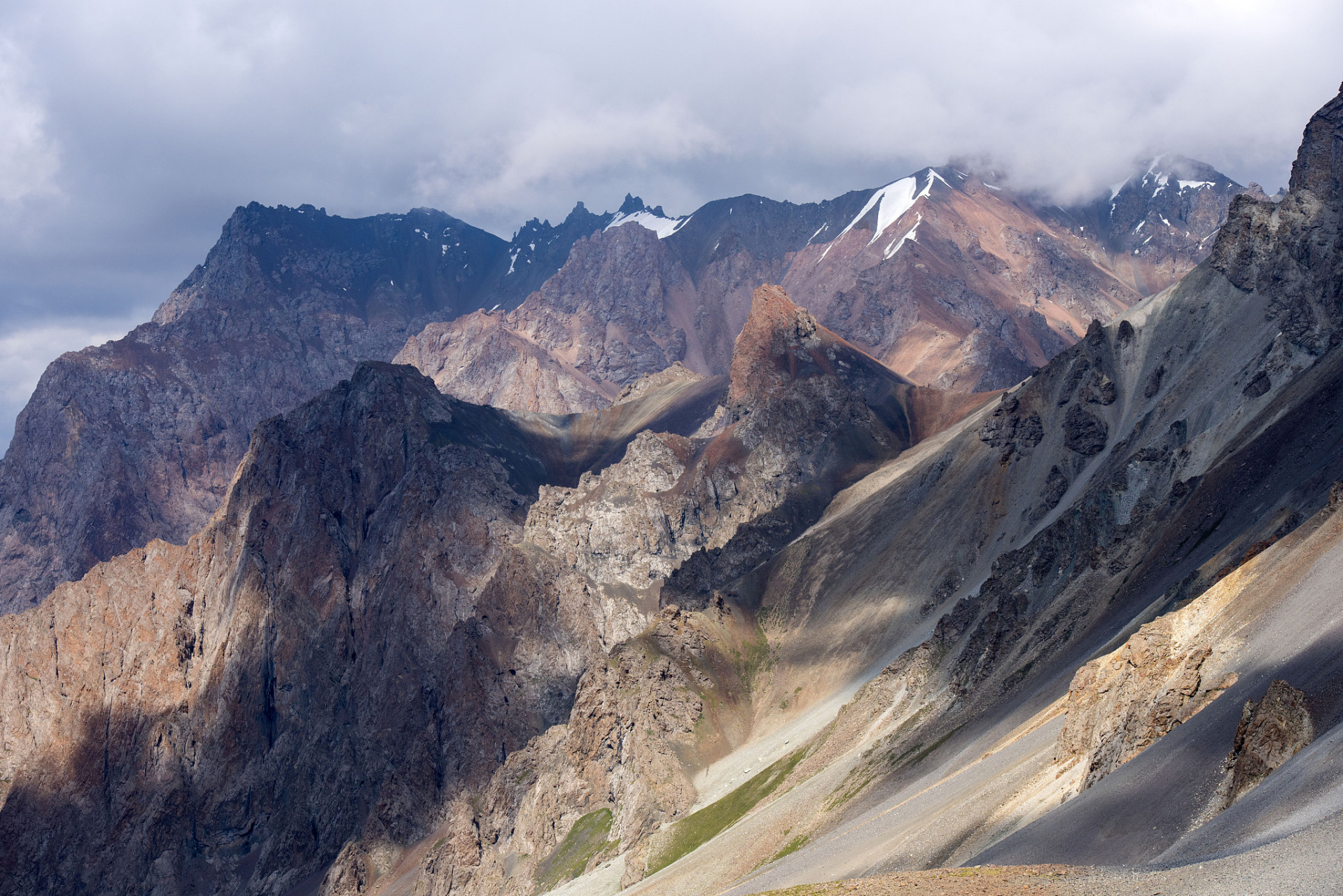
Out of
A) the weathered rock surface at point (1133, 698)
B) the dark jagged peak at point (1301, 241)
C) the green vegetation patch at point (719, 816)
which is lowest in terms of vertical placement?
the green vegetation patch at point (719, 816)

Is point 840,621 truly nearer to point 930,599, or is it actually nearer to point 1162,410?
point 930,599

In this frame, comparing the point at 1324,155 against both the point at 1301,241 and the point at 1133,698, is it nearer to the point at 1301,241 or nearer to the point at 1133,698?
the point at 1301,241

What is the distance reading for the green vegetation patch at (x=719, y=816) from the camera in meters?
125

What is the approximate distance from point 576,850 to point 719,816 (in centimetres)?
3935

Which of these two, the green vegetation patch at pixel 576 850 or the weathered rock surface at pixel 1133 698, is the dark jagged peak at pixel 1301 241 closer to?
the weathered rock surface at pixel 1133 698

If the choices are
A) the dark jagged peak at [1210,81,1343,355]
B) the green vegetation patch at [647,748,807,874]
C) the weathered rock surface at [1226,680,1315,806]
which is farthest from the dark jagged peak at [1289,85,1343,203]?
the weathered rock surface at [1226,680,1315,806]

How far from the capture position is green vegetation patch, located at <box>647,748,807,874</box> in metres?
125

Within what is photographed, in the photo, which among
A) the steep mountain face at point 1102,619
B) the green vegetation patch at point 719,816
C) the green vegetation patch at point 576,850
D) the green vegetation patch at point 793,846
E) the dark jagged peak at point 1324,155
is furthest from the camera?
the green vegetation patch at point 576,850

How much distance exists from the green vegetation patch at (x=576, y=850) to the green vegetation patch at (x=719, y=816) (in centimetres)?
2265

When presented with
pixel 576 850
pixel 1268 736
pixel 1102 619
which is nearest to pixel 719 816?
pixel 576 850

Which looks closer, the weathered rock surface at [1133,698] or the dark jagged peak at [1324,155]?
the weathered rock surface at [1133,698]

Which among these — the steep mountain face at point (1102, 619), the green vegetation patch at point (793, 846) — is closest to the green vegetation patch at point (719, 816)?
the steep mountain face at point (1102, 619)

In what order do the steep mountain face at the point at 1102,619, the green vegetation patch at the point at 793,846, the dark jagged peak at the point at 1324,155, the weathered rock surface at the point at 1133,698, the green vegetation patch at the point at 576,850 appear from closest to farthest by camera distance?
the steep mountain face at the point at 1102,619 < the weathered rock surface at the point at 1133,698 < the green vegetation patch at the point at 793,846 < the dark jagged peak at the point at 1324,155 < the green vegetation patch at the point at 576,850

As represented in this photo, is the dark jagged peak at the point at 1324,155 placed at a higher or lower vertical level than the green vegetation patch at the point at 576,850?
higher
